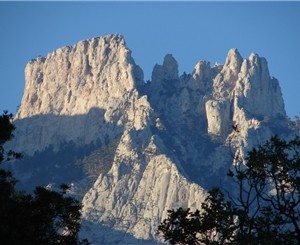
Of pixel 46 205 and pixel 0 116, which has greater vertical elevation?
pixel 0 116

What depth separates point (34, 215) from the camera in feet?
196

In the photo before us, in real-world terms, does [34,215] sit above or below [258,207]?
below

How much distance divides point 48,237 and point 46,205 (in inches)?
98.9

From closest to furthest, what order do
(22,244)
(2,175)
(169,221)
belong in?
(22,244) < (169,221) < (2,175)

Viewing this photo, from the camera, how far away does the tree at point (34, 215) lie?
183 ft

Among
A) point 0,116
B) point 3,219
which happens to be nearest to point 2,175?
point 0,116

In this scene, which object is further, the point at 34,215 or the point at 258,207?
the point at 34,215

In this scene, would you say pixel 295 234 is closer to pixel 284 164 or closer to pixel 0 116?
pixel 284 164

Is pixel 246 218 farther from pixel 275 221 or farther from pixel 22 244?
pixel 22 244

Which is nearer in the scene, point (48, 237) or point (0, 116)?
point (48, 237)

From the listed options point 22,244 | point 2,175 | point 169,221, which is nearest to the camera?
point 22,244

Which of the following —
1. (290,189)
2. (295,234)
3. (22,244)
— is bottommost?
(22,244)

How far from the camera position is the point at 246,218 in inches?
2180

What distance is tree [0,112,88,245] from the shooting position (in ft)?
183
